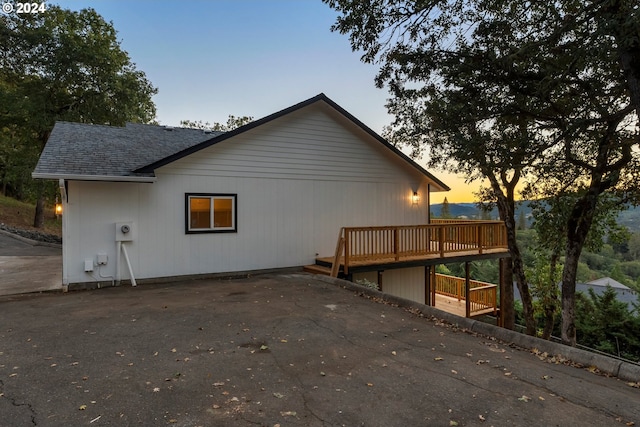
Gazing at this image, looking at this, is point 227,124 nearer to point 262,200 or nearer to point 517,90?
point 262,200

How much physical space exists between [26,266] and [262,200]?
6917 millimetres

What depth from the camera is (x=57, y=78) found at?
55.6 ft

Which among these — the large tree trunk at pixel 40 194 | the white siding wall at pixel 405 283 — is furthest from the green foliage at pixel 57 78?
the white siding wall at pixel 405 283

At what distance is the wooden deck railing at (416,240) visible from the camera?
907cm

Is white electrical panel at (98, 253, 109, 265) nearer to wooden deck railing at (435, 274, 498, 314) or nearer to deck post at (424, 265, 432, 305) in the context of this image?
deck post at (424, 265, 432, 305)

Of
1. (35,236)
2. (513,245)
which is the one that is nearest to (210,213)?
(513,245)

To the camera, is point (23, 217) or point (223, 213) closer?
point (223, 213)

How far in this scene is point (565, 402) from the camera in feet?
10.1

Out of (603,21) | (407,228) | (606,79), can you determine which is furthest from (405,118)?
(603,21)

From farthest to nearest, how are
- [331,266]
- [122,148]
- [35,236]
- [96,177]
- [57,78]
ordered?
[57,78] → [35,236] → [331,266] → [122,148] → [96,177]

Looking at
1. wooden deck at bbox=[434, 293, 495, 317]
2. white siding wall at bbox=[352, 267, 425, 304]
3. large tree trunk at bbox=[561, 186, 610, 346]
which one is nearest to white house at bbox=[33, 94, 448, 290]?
white siding wall at bbox=[352, 267, 425, 304]

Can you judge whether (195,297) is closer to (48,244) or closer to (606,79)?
(606,79)

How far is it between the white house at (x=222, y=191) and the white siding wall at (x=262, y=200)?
0.03 metres

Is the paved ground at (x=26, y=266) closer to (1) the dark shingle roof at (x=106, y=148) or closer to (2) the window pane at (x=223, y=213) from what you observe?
(1) the dark shingle roof at (x=106, y=148)
